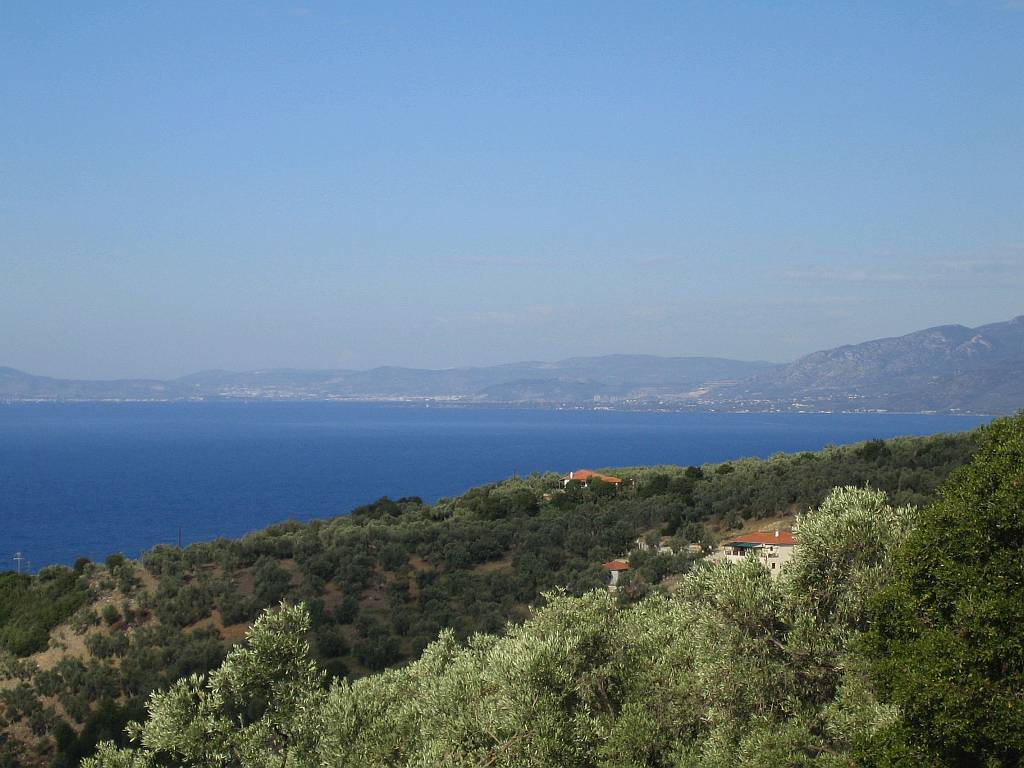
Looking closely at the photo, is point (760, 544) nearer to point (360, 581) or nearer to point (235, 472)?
point (360, 581)

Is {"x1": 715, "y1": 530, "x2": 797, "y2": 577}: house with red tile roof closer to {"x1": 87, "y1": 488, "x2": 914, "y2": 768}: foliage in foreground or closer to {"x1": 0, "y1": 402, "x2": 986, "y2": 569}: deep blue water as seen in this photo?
{"x1": 87, "y1": 488, "x2": 914, "y2": 768}: foliage in foreground

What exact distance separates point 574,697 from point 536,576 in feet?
68.0

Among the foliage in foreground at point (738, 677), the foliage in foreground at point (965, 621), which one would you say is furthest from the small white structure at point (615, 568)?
the foliage in foreground at point (965, 621)

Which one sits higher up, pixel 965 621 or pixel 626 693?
pixel 965 621

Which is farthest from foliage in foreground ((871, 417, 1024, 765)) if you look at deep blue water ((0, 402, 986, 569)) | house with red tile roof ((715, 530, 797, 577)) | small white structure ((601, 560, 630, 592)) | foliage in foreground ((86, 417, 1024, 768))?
deep blue water ((0, 402, 986, 569))

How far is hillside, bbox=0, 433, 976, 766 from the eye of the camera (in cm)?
2850

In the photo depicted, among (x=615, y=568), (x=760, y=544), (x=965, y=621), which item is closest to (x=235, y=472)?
(x=615, y=568)

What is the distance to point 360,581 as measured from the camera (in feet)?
113

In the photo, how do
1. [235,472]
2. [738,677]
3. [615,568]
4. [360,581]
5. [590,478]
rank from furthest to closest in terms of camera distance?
[235,472], [590,478], [360,581], [615,568], [738,677]

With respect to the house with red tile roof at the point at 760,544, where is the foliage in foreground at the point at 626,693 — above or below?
above

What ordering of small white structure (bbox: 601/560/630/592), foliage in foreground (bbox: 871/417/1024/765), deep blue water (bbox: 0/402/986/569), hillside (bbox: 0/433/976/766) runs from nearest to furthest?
foliage in foreground (bbox: 871/417/1024/765)
hillside (bbox: 0/433/976/766)
small white structure (bbox: 601/560/630/592)
deep blue water (bbox: 0/402/986/569)

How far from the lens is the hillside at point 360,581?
1122 inches

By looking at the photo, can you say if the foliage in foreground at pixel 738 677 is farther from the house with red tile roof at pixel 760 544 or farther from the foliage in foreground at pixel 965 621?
the house with red tile roof at pixel 760 544

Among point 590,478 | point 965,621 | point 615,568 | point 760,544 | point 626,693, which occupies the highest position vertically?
point 965,621
